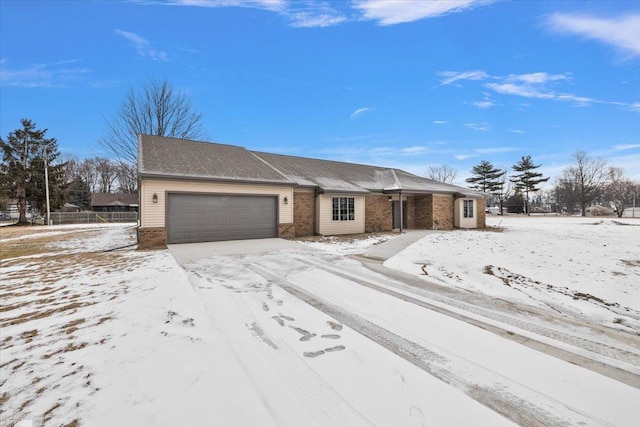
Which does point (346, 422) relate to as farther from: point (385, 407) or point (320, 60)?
point (320, 60)

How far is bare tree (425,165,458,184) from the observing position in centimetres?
5519

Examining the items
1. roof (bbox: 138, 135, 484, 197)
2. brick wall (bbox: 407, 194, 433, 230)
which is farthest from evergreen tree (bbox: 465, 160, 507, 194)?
brick wall (bbox: 407, 194, 433, 230)

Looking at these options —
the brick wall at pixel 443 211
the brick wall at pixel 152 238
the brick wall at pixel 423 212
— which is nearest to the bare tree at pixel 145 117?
the brick wall at pixel 152 238

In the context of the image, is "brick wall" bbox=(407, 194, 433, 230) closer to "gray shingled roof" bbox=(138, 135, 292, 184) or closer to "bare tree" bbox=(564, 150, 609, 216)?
"gray shingled roof" bbox=(138, 135, 292, 184)

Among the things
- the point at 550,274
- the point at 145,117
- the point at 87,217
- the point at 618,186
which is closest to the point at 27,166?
the point at 87,217

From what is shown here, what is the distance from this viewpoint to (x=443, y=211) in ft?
58.4

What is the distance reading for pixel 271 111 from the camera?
86.3ft

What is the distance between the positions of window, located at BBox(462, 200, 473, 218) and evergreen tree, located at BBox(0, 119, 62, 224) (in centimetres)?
3723

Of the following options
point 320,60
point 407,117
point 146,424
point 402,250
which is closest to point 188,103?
point 320,60

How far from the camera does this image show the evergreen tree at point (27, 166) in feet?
80.3

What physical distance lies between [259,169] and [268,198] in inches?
72.3

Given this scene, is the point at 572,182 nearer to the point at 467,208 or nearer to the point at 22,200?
the point at 467,208

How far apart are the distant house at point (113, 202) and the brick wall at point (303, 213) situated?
36.7m

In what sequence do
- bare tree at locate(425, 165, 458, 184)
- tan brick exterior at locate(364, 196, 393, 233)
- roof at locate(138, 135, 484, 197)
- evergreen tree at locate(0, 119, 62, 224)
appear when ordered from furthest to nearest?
1. bare tree at locate(425, 165, 458, 184)
2. evergreen tree at locate(0, 119, 62, 224)
3. tan brick exterior at locate(364, 196, 393, 233)
4. roof at locate(138, 135, 484, 197)
